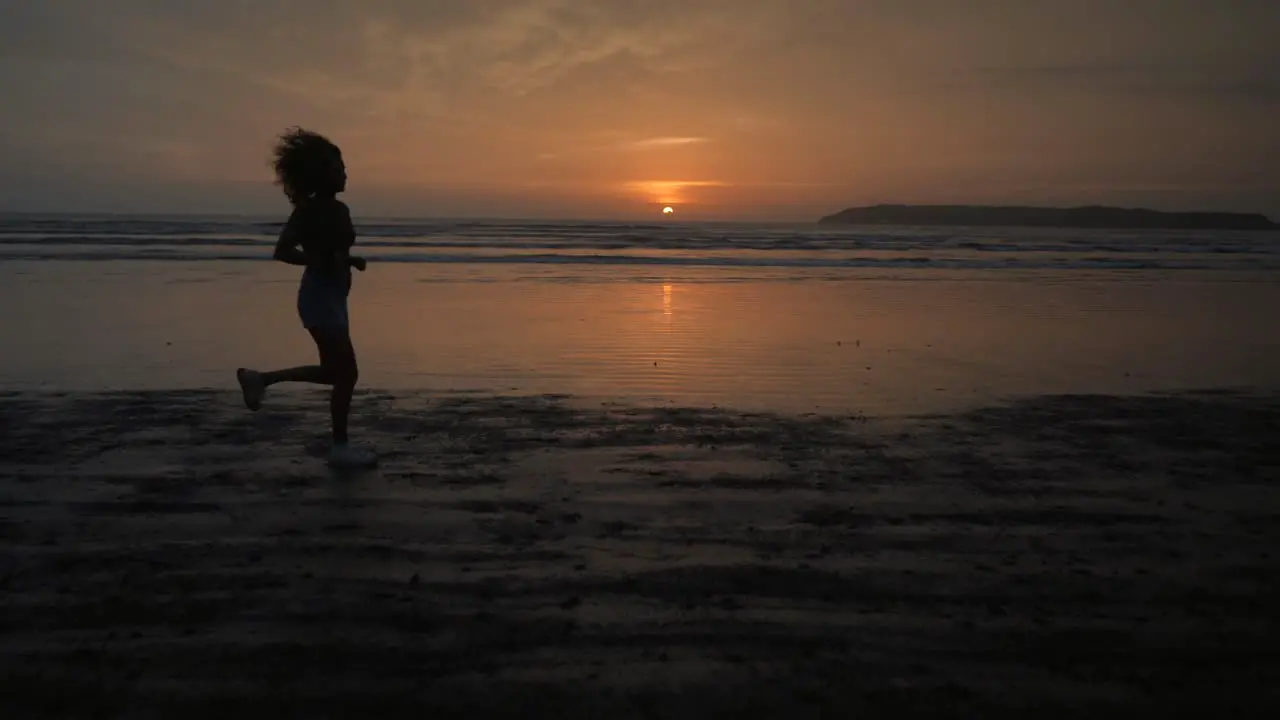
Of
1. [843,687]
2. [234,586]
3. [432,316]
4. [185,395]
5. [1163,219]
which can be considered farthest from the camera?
[1163,219]

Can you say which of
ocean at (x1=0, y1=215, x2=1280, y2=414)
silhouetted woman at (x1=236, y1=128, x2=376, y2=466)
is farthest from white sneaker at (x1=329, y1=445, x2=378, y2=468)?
ocean at (x1=0, y1=215, x2=1280, y2=414)

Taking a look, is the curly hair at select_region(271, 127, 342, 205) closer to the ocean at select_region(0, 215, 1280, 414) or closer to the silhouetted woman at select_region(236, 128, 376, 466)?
the silhouetted woman at select_region(236, 128, 376, 466)

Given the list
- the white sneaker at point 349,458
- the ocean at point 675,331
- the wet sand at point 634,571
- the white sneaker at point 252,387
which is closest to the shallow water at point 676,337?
the ocean at point 675,331

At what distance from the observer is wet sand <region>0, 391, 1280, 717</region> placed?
294cm

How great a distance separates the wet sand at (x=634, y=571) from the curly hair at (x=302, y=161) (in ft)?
5.26

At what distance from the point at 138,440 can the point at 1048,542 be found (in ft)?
17.3

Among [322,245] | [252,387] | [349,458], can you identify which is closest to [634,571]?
[349,458]

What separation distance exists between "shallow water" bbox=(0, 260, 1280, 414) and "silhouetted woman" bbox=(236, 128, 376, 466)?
85.7 inches

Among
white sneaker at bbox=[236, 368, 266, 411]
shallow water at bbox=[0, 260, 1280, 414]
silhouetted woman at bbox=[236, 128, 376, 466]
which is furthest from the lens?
shallow water at bbox=[0, 260, 1280, 414]

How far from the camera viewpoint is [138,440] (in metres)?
6.07

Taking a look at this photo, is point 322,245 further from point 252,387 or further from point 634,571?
point 634,571

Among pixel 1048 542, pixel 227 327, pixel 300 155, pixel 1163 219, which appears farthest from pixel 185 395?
pixel 1163 219

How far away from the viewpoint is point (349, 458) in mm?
5469

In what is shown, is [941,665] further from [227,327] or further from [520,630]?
[227,327]
